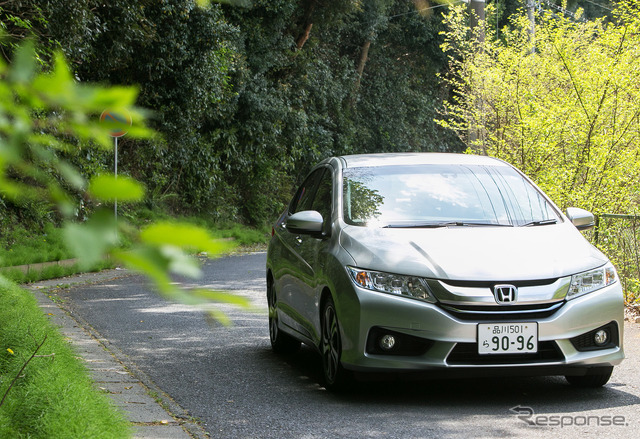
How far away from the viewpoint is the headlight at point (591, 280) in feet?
18.1

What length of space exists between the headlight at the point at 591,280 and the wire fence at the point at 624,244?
401 centimetres

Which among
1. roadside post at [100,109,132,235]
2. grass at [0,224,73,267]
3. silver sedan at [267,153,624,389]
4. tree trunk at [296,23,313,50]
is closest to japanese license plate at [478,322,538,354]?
silver sedan at [267,153,624,389]

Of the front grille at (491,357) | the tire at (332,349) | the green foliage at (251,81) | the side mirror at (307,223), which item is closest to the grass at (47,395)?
the tire at (332,349)

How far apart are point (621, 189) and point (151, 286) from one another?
10.7 m

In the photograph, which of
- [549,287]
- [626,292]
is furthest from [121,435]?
[626,292]

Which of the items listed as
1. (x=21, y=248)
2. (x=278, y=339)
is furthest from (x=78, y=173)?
(x=21, y=248)

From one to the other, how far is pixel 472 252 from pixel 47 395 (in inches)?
107

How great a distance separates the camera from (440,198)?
253 inches

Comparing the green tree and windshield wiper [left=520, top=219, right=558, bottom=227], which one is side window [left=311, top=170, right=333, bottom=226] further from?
the green tree

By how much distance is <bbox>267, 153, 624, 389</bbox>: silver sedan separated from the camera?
5.30 m

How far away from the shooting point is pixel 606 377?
5.92m

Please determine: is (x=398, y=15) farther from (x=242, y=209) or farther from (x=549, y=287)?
(x=549, y=287)

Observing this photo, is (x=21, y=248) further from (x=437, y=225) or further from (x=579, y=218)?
(x=579, y=218)

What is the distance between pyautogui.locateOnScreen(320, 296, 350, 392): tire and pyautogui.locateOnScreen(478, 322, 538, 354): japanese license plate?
3.09ft
